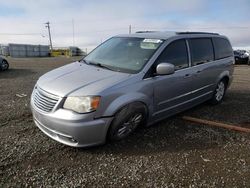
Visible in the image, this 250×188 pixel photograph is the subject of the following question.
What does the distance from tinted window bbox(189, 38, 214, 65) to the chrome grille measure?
284 centimetres

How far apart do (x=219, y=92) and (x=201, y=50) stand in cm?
150

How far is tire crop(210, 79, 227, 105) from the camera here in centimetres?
577

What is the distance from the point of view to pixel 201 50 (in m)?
4.99

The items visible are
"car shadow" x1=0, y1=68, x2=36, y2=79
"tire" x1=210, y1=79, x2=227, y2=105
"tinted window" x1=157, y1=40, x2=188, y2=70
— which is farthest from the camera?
"car shadow" x1=0, y1=68, x2=36, y2=79

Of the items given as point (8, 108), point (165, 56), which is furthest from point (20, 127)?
point (165, 56)

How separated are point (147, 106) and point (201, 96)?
193 cm

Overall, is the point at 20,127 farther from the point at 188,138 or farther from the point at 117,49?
the point at 188,138

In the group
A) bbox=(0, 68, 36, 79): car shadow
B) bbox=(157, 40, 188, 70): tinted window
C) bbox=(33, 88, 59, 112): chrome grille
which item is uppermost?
bbox=(157, 40, 188, 70): tinted window

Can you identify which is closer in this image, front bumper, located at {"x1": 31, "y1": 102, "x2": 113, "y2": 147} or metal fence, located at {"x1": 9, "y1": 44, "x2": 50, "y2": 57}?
front bumper, located at {"x1": 31, "y1": 102, "x2": 113, "y2": 147}

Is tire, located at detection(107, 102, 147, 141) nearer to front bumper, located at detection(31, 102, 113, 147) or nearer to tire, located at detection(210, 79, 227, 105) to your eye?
front bumper, located at detection(31, 102, 113, 147)

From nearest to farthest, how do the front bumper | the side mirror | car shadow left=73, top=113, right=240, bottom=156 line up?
the front bumper
car shadow left=73, top=113, right=240, bottom=156
the side mirror

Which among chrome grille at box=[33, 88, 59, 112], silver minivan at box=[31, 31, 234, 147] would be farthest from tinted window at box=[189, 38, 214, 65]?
chrome grille at box=[33, 88, 59, 112]

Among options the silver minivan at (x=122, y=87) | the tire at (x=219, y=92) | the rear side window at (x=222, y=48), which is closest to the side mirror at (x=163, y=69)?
the silver minivan at (x=122, y=87)

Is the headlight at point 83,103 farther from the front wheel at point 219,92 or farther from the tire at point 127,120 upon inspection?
the front wheel at point 219,92
